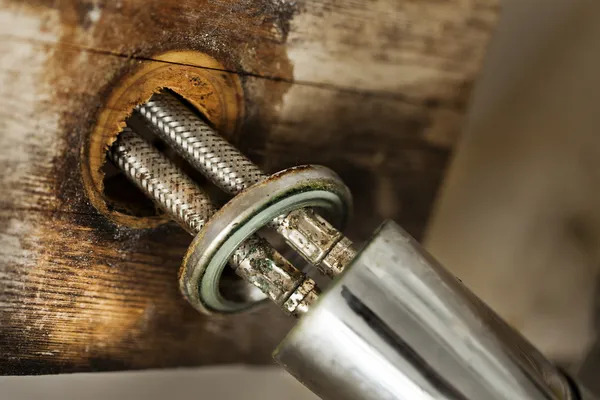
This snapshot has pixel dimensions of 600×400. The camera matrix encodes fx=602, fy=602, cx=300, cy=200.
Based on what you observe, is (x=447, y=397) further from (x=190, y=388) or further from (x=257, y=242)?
(x=190, y=388)

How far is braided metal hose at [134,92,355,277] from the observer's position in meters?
0.53

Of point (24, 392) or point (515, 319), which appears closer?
point (24, 392)

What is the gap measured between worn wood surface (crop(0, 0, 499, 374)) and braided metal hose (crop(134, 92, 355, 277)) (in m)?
0.06

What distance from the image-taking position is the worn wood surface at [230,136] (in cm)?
51

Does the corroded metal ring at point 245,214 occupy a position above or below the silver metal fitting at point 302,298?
above

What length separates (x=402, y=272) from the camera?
1.59ft

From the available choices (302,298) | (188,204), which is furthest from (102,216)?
(302,298)

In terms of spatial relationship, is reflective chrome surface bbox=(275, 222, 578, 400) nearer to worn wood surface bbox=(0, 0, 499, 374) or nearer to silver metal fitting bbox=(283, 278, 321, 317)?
silver metal fitting bbox=(283, 278, 321, 317)

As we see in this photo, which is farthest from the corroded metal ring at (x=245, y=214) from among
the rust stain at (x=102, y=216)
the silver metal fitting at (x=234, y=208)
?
the rust stain at (x=102, y=216)

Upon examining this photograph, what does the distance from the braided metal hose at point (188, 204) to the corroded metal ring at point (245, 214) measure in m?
0.03

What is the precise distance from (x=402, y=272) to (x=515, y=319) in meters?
0.45

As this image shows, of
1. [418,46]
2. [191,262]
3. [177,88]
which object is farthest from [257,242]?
[418,46]

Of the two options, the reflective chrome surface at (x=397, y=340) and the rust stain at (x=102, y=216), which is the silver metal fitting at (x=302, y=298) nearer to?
the reflective chrome surface at (x=397, y=340)

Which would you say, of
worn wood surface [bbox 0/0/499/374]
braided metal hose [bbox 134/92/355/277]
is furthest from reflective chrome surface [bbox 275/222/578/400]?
worn wood surface [bbox 0/0/499/374]
